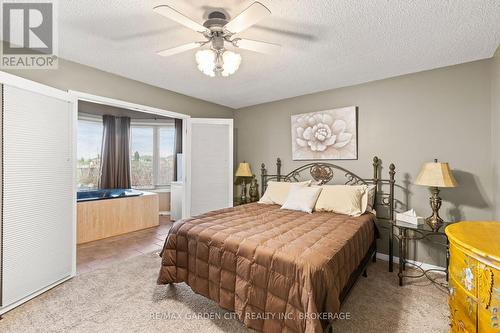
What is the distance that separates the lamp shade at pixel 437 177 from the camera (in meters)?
2.39

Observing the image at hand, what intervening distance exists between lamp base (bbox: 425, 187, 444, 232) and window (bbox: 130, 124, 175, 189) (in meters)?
5.50

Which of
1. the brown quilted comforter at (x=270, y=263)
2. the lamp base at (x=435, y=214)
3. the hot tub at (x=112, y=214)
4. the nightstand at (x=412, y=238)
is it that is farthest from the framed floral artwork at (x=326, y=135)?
the hot tub at (x=112, y=214)

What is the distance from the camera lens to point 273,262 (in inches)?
61.7

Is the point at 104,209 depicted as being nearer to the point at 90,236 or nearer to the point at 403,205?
the point at 90,236

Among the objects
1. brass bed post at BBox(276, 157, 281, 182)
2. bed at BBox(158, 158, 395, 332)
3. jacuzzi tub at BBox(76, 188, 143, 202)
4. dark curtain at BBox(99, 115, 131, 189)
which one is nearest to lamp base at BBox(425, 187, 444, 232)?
bed at BBox(158, 158, 395, 332)

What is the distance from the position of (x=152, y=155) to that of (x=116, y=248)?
10.0 ft

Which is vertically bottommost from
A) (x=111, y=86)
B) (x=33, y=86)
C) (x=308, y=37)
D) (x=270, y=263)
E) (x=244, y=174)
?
(x=270, y=263)

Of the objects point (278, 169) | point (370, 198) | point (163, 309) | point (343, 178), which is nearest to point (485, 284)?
point (370, 198)

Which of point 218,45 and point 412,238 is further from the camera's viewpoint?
point 412,238

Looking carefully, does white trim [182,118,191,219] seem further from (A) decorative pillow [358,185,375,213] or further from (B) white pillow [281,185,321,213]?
(A) decorative pillow [358,185,375,213]

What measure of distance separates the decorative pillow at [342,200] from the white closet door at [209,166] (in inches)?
69.7

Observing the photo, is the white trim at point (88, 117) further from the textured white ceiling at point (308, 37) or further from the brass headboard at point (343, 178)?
the brass headboard at point (343, 178)

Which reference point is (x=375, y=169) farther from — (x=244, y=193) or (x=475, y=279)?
(x=244, y=193)

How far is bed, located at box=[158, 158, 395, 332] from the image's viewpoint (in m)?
1.46
